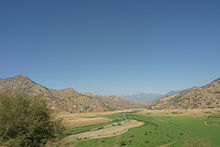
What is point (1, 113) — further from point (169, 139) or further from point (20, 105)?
point (169, 139)

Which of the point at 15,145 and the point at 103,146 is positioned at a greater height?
the point at 15,145

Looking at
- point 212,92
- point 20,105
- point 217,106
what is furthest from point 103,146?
point 212,92

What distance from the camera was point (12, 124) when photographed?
2033 cm

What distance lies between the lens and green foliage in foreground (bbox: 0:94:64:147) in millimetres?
20356

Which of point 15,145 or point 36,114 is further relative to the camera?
point 36,114

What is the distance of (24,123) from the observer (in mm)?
21219

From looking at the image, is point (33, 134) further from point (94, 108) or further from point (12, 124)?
point (94, 108)

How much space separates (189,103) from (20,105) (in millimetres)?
155394

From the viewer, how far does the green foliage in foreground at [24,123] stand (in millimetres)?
20356

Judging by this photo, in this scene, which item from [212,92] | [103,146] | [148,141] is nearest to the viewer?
[103,146]

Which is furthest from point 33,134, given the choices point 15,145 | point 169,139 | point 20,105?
point 169,139

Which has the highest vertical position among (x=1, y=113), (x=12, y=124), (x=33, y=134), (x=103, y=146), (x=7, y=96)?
(x=7, y=96)

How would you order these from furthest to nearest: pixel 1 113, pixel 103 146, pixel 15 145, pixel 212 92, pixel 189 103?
pixel 212 92, pixel 189 103, pixel 103 146, pixel 1 113, pixel 15 145

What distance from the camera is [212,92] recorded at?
156625 millimetres
